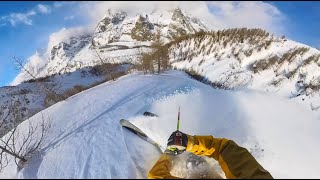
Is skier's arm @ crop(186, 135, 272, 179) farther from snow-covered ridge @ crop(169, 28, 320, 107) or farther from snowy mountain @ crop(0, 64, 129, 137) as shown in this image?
snow-covered ridge @ crop(169, 28, 320, 107)

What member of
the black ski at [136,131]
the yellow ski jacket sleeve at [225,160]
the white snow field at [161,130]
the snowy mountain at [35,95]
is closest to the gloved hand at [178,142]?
the yellow ski jacket sleeve at [225,160]

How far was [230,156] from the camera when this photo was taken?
560cm

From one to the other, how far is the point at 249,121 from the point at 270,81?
6.28m

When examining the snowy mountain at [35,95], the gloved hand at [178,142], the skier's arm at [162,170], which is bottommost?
the skier's arm at [162,170]

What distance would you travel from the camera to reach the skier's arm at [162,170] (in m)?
5.15

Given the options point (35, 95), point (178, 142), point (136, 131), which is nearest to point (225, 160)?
point (178, 142)

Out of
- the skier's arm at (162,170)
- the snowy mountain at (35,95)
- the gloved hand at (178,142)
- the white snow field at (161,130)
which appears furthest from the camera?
the snowy mountain at (35,95)

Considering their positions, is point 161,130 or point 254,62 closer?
point 161,130

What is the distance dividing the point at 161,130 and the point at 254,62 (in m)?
10.4

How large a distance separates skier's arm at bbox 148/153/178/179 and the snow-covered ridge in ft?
22.6

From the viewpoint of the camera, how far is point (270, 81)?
14180 millimetres

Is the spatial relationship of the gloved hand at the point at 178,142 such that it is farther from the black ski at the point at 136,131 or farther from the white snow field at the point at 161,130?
the black ski at the point at 136,131

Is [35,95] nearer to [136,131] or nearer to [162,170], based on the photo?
[136,131]

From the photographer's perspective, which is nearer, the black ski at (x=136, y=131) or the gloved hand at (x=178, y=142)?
the gloved hand at (x=178, y=142)
